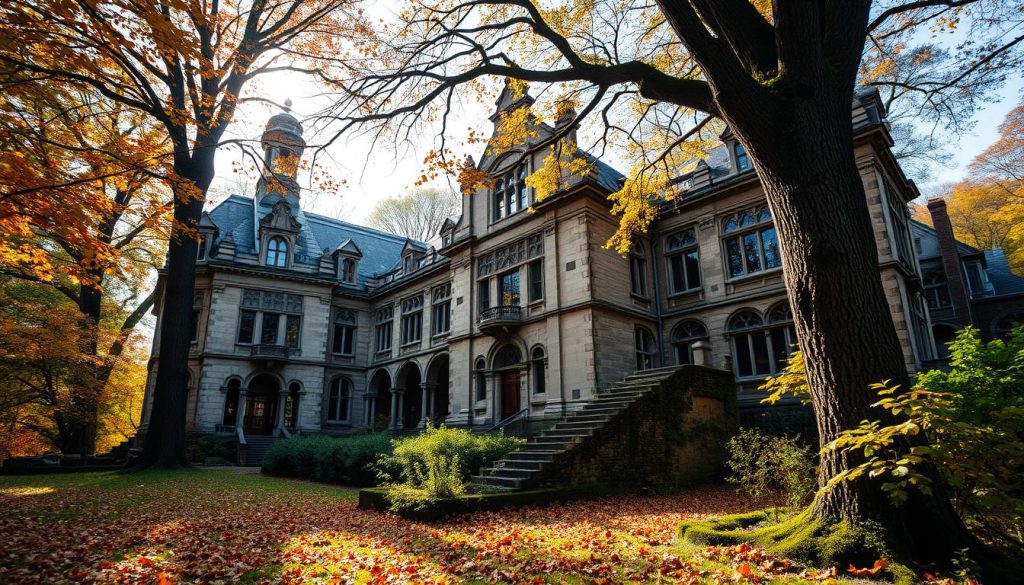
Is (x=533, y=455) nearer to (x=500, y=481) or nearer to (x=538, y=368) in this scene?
(x=500, y=481)

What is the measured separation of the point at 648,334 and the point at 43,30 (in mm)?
18191

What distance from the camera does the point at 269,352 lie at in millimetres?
26859

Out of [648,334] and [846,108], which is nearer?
[846,108]

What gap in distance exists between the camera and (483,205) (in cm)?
2280

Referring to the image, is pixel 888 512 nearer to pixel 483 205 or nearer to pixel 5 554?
pixel 5 554

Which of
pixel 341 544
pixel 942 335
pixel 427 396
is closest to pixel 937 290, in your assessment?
pixel 942 335

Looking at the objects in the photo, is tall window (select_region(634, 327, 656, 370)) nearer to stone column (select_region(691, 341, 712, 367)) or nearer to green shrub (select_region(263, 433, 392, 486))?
stone column (select_region(691, 341, 712, 367))

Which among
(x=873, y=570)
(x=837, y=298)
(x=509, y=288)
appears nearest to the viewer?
(x=873, y=570)

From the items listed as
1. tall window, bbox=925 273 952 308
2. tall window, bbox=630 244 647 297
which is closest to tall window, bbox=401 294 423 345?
tall window, bbox=630 244 647 297

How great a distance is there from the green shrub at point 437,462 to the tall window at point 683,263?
10.2 m

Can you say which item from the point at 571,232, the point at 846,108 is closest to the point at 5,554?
the point at 846,108

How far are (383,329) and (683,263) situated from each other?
61.0 feet

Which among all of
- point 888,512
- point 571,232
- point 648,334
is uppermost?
point 571,232

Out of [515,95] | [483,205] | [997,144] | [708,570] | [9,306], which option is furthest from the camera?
[997,144]
